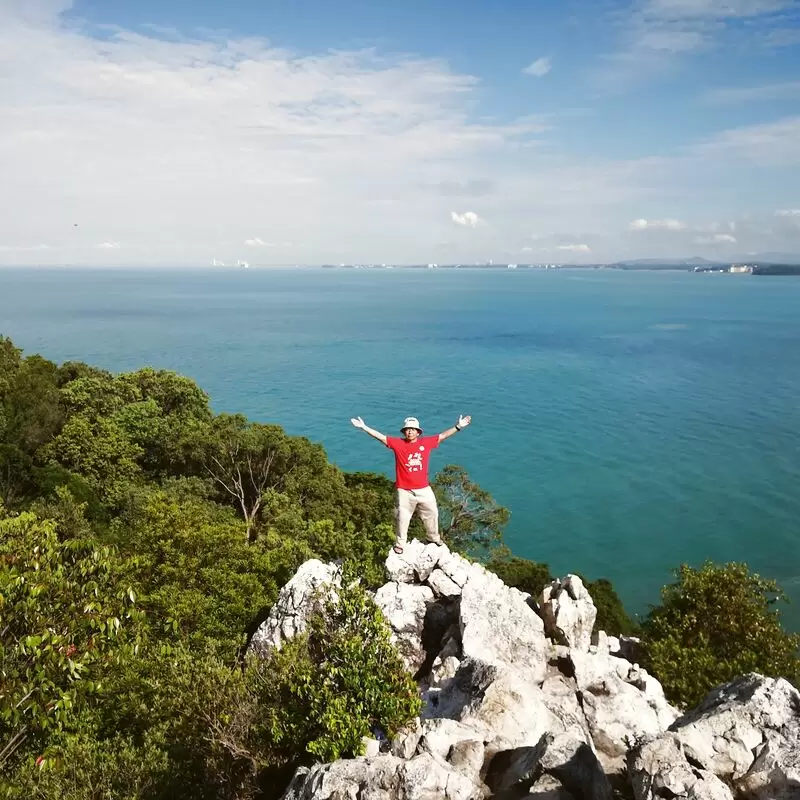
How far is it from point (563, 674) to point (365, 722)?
Result: 7568mm

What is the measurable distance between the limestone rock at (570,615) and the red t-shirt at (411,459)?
19.0 ft

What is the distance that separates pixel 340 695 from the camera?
35.0 ft

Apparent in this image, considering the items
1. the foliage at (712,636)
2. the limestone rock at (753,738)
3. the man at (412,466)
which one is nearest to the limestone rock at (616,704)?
the limestone rock at (753,738)

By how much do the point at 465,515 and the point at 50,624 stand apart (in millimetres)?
28445

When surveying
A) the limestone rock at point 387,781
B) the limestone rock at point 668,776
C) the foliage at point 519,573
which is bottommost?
the foliage at point 519,573

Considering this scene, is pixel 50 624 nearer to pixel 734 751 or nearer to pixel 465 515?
pixel 734 751

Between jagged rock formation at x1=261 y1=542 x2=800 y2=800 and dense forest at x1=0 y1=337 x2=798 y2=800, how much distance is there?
3.21ft

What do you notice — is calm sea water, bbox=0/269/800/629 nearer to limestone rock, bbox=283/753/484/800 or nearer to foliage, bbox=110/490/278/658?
foliage, bbox=110/490/278/658

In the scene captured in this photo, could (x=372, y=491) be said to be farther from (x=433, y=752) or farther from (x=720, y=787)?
(x=720, y=787)

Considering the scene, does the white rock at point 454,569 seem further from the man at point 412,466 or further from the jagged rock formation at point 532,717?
the man at point 412,466

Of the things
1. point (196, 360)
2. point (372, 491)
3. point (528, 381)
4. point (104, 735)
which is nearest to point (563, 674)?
point (104, 735)

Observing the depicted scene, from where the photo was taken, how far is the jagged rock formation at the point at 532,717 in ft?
29.6

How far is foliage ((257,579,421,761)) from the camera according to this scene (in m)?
10.1

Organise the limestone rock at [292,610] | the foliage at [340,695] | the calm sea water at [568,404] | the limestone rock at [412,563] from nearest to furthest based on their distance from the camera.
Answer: the foliage at [340,695] < the limestone rock at [292,610] < the limestone rock at [412,563] < the calm sea water at [568,404]
